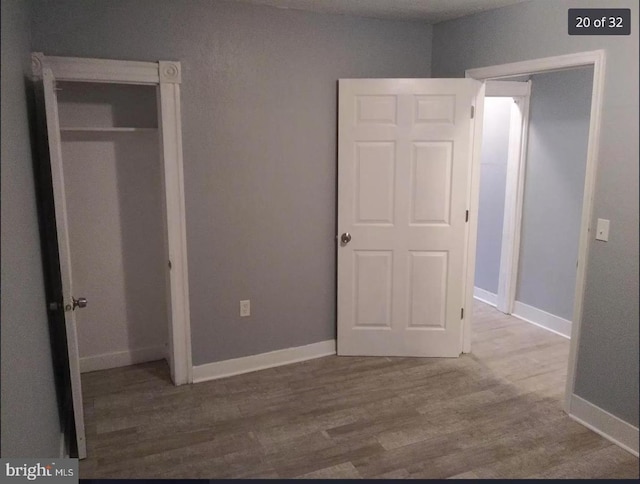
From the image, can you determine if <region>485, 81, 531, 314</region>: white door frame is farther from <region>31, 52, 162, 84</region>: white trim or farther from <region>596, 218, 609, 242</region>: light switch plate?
<region>31, 52, 162, 84</region>: white trim

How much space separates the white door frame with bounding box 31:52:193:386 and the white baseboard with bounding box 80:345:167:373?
362 mm

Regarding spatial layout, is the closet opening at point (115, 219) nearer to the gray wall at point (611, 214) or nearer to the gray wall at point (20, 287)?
the gray wall at point (20, 287)

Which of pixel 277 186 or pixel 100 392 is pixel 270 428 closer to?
pixel 100 392

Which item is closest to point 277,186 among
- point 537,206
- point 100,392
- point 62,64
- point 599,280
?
point 62,64

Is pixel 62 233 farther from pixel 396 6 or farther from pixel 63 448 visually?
pixel 396 6

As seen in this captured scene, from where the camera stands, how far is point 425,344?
3703mm

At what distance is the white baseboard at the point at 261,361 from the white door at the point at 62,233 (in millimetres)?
935

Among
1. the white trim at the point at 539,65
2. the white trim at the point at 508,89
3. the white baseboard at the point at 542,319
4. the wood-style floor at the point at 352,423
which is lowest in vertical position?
the wood-style floor at the point at 352,423

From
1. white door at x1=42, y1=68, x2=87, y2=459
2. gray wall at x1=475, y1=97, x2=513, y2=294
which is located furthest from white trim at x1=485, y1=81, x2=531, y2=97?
white door at x1=42, y1=68, x2=87, y2=459

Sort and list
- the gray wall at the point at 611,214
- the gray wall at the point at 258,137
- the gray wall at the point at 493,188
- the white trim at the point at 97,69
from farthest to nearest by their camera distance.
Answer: the gray wall at the point at 493,188 < the gray wall at the point at 258,137 < the white trim at the point at 97,69 < the gray wall at the point at 611,214

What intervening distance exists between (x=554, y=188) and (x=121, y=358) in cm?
366

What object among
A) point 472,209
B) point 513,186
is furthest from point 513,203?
point 472,209

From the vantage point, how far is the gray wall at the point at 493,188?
4715 millimetres

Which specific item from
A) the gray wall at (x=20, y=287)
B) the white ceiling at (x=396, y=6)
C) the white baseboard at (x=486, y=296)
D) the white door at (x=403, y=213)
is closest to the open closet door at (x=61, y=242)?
the gray wall at (x=20, y=287)
